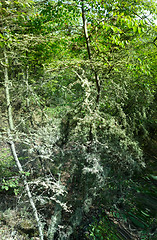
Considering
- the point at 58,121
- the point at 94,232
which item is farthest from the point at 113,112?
the point at 94,232

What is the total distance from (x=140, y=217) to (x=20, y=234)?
2.49m

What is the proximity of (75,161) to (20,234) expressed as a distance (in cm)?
188

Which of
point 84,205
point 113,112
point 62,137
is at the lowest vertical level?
point 84,205

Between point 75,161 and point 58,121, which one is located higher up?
point 58,121

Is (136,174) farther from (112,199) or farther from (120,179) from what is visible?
(112,199)

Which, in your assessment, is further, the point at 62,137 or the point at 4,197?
the point at 4,197

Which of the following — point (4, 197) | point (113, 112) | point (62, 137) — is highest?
point (113, 112)

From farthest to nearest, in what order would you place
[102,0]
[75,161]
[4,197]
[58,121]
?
1. [4,197]
2. [75,161]
3. [58,121]
4. [102,0]

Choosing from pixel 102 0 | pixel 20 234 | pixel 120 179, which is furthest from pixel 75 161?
pixel 102 0

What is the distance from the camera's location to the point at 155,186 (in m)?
3.42

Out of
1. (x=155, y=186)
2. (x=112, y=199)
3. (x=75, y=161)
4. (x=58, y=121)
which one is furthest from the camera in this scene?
(x=112, y=199)

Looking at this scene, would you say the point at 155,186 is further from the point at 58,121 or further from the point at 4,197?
the point at 4,197

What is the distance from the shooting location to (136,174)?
12.5 ft

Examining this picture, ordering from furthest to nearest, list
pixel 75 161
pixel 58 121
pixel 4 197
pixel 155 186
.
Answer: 1. pixel 4 197
2. pixel 155 186
3. pixel 75 161
4. pixel 58 121
